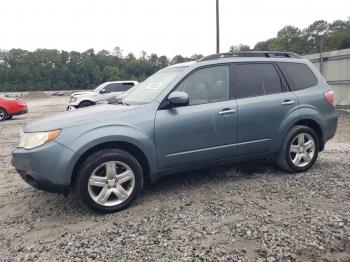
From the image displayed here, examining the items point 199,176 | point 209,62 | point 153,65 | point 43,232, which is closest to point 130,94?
point 209,62

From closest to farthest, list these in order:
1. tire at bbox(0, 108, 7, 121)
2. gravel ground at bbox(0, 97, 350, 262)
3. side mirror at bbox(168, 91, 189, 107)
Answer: gravel ground at bbox(0, 97, 350, 262)
side mirror at bbox(168, 91, 189, 107)
tire at bbox(0, 108, 7, 121)

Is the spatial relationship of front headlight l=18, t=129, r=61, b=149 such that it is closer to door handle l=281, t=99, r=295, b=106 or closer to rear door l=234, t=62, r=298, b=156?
rear door l=234, t=62, r=298, b=156

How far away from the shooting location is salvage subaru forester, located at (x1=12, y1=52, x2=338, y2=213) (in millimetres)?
3789

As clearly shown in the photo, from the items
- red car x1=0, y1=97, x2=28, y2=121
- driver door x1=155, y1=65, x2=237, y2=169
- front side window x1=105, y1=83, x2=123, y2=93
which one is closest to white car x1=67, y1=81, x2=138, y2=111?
front side window x1=105, y1=83, x2=123, y2=93

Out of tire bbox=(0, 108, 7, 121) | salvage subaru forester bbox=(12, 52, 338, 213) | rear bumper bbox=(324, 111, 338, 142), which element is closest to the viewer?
salvage subaru forester bbox=(12, 52, 338, 213)

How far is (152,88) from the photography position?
4.70m

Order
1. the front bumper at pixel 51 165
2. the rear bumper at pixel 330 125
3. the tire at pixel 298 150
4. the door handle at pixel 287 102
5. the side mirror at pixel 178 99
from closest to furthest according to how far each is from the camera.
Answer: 1. the front bumper at pixel 51 165
2. the side mirror at pixel 178 99
3. the door handle at pixel 287 102
4. the tire at pixel 298 150
5. the rear bumper at pixel 330 125

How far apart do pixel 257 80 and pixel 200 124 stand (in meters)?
1.21

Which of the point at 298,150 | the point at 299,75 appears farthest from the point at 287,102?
the point at 298,150

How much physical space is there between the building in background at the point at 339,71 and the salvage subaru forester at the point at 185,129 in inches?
374

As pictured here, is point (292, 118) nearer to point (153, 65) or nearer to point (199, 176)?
point (199, 176)

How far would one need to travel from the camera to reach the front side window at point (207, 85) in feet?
14.6

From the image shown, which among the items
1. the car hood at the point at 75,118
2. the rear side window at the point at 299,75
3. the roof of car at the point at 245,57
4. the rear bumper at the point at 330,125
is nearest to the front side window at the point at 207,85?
the roof of car at the point at 245,57

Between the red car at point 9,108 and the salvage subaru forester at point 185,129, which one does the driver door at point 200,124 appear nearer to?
the salvage subaru forester at point 185,129
